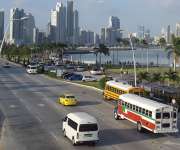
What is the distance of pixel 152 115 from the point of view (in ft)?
106

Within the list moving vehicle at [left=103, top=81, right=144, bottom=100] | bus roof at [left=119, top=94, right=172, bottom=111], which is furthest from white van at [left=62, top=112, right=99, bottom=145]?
moving vehicle at [left=103, top=81, right=144, bottom=100]

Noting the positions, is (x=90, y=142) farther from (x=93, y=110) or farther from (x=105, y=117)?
(x=93, y=110)

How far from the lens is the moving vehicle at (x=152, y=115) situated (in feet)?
105

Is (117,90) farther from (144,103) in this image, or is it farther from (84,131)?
(84,131)

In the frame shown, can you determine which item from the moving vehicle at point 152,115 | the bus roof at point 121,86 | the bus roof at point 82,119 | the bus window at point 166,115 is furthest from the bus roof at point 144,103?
the bus roof at point 121,86

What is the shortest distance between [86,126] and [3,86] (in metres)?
44.5

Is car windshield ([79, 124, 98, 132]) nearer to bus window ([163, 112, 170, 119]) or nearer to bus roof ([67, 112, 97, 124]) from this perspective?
bus roof ([67, 112, 97, 124])

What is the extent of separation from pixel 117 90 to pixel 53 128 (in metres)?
15.8

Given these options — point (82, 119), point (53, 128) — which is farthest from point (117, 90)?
point (82, 119)

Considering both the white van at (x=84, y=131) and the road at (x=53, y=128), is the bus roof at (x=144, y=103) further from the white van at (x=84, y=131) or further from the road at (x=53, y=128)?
the white van at (x=84, y=131)

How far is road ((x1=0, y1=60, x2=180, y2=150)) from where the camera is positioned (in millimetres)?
29703

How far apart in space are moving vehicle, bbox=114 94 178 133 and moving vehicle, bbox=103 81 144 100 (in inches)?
395

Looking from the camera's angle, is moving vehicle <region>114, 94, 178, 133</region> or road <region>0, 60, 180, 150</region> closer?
road <region>0, 60, 180, 150</region>

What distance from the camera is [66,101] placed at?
48781 millimetres
